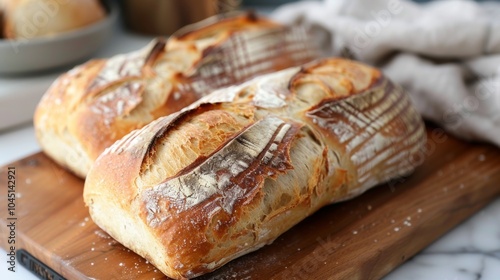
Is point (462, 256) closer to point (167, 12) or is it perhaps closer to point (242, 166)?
point (242, 166)

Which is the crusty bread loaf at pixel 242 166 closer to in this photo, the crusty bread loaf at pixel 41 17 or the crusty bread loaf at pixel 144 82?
the crusty bread loaf at pixel 144 82

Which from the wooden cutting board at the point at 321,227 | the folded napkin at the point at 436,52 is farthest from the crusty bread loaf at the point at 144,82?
the folded napkin at the point at 436,52

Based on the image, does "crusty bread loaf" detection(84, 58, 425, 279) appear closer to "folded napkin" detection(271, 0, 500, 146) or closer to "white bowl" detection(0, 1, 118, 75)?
"folded napkin" detection(271, 0, 500, 146)

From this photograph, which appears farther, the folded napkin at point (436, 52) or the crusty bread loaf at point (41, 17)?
the crusty bread loaf at point (41, 17)

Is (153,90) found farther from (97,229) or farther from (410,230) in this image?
(410,230)

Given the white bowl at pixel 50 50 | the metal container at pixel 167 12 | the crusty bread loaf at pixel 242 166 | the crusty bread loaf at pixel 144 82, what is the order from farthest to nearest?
1. the metal container at pixel 167 12
2. the white bowl at pixel 50 50
3. the crusty bread loaf at pixel 144 82
4. the crusty bread loaf at pixel 242 166

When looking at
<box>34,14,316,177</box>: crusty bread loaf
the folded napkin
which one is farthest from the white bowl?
the folded napkin

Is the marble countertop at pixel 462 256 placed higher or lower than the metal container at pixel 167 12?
lower
